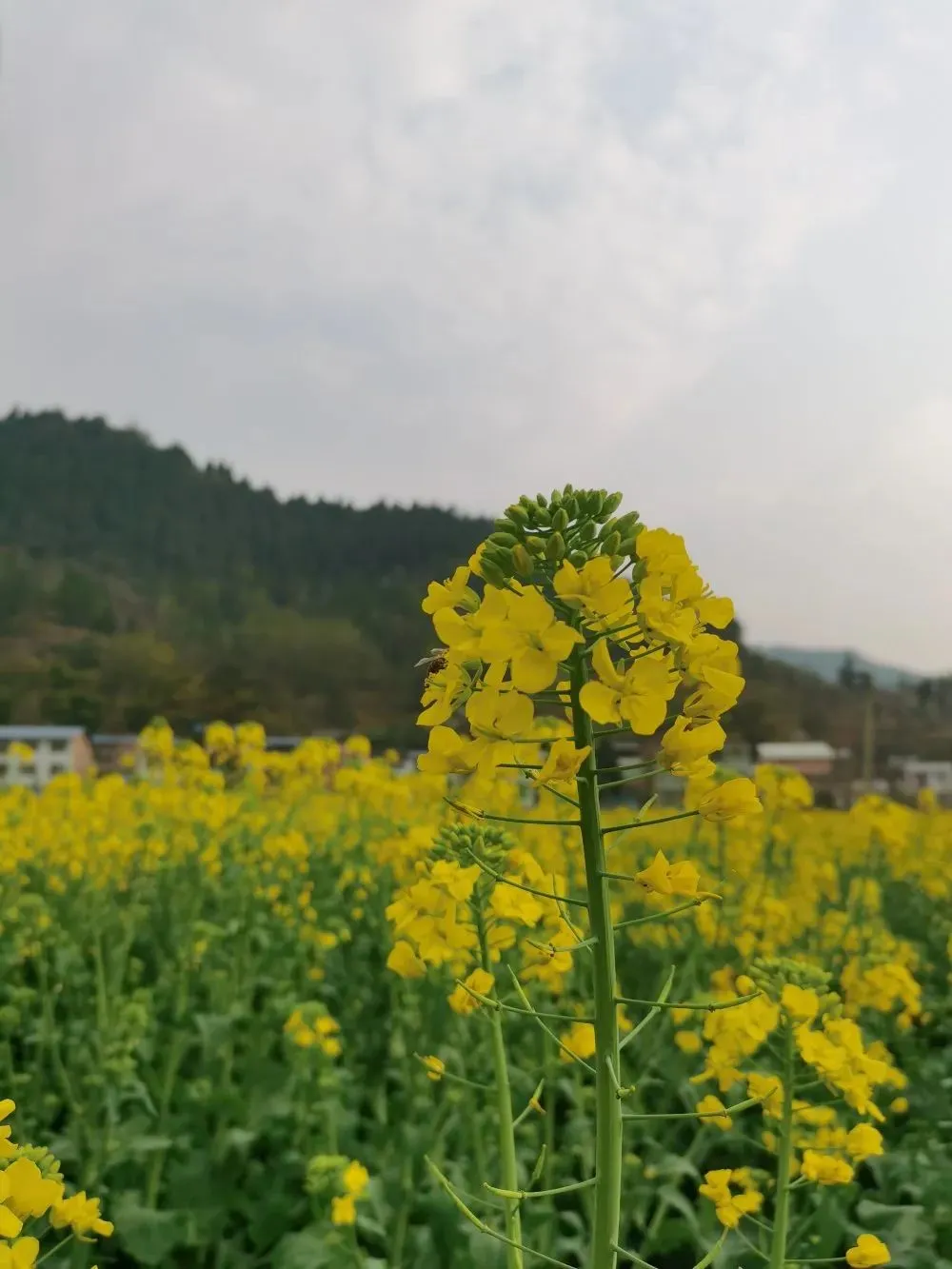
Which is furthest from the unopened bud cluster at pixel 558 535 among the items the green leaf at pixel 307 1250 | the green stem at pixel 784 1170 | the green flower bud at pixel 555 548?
the green leaf at pixel 307 1250

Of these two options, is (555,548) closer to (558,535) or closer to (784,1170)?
(558,535)

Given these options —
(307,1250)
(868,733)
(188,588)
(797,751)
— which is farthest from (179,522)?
(307,1250)

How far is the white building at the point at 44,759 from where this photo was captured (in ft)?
23.4

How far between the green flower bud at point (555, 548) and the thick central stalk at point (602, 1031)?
0.15m

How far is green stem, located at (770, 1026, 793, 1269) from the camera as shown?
135cm

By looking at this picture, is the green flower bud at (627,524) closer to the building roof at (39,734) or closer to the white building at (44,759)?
the white building at (44,759)

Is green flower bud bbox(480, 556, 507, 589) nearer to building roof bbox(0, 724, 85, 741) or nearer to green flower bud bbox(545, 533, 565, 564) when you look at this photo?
green flower bud bbox(545, 533, 565, 564)

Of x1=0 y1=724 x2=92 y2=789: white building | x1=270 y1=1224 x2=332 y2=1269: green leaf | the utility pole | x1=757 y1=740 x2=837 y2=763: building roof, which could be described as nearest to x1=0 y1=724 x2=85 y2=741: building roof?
x1=0 y1=724 x2=92 y2=789: white building

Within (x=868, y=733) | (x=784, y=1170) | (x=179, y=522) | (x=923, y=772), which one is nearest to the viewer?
(x=784, y=1170)

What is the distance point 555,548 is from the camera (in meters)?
1.02

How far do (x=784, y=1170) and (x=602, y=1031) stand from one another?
0.77 m

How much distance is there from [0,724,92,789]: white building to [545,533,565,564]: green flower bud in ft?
20.9

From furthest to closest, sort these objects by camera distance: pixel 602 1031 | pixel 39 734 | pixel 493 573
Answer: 1. pixel 39 734
2. pixel 493 573
3. pixel 602 1031

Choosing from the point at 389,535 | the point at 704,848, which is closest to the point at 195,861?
the point at 704,848
